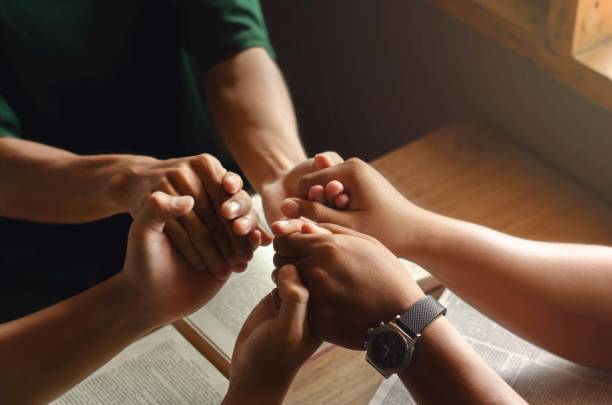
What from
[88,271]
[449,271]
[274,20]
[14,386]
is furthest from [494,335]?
[274,20]

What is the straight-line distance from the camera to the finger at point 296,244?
3.30ft

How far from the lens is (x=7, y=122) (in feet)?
4.40

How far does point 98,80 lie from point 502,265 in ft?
2.57

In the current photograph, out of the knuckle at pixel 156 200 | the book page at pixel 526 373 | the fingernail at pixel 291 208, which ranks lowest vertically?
the book page at pixel 526 373

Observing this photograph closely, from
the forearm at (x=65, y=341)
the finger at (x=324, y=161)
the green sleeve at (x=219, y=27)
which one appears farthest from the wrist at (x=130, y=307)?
the green sleeve at (x=219, y=27)

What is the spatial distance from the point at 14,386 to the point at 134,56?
663 mm

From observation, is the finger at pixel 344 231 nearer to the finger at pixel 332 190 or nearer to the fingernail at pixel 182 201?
the finger at pixel 332 190

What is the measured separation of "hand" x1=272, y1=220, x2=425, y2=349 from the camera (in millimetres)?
944

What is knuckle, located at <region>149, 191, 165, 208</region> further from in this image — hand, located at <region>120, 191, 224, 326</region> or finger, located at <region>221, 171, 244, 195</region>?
finger, located at <region>221, 171, 244, 195</region>

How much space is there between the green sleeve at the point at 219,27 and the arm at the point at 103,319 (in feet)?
1.53

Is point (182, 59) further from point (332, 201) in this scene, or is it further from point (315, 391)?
point (315, 391)

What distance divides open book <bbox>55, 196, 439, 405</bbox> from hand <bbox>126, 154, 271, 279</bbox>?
0.08 m

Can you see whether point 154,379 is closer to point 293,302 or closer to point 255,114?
point 293,302

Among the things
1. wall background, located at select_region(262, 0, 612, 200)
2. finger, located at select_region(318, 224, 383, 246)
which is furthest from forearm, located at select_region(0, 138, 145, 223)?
wall background, located at select_region(262, 0, 612, 200)
